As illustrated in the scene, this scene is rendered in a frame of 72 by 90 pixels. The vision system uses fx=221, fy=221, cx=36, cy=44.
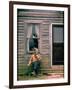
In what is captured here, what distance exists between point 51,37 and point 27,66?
12.3 inches

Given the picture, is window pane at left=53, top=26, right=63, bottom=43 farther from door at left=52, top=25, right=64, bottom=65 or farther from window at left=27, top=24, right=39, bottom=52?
window at left=27, top=24, right=39, bottom=52

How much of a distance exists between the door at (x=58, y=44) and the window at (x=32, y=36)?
15 cm

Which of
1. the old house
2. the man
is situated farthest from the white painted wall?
the man

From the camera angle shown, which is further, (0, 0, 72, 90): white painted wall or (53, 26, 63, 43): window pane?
(53, 26, 63, 43): window pane

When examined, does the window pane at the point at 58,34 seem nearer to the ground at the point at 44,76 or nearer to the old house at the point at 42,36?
the old house at the point at 42,36

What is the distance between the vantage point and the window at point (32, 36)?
1798 millimetres

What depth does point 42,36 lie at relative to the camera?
1817mm

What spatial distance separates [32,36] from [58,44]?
0.23m

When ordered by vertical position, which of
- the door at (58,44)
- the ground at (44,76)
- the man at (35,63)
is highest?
the door at (58,44)

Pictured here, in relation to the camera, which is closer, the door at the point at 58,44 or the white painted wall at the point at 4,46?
the white painted wall at the point at 4,46

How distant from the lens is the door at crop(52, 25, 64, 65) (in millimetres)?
1852

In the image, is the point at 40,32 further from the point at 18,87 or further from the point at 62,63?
the point at 18,87

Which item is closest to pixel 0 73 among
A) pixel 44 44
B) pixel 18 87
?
pixel 18 87

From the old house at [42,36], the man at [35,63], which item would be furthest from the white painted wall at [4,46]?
the man at [35,63]
